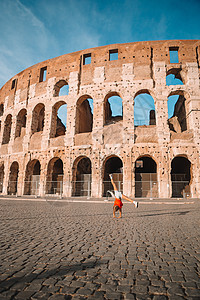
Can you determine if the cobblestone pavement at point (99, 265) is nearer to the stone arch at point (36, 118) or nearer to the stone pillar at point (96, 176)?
the stone pillar at point (96, 176)

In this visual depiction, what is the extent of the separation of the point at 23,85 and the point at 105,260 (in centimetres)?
2236

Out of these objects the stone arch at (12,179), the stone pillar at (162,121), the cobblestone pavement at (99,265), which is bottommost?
the cobblestone pavement at (99,265)

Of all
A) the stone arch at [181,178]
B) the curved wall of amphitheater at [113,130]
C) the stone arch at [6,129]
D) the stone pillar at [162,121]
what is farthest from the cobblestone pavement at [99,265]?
the stone arch at [6,129]

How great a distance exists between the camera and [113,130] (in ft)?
50.7

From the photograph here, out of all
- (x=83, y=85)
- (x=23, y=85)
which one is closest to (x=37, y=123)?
(x=23, y=85)

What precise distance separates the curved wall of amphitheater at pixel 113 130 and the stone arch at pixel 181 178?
8 centimetres

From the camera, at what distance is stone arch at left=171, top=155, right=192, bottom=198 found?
14.8 meters

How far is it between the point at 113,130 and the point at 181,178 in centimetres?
737

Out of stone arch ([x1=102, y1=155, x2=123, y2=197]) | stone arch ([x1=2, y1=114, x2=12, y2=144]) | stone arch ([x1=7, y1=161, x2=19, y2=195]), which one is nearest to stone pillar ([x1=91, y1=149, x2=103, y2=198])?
stone arch ([x1=102, y1=155, x2=123, y2=197])

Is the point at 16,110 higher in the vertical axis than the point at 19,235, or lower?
higher

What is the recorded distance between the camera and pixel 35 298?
1452 millimetres

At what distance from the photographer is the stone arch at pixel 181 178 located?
14.8 meters

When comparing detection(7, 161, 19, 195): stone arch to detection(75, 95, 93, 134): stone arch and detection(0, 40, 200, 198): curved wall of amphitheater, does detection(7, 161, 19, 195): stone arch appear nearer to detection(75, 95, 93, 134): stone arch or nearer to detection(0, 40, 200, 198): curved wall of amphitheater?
detection(0, 40, 200, 198): curved wall of amphitheater

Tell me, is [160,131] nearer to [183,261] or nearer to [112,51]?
[112,51]
